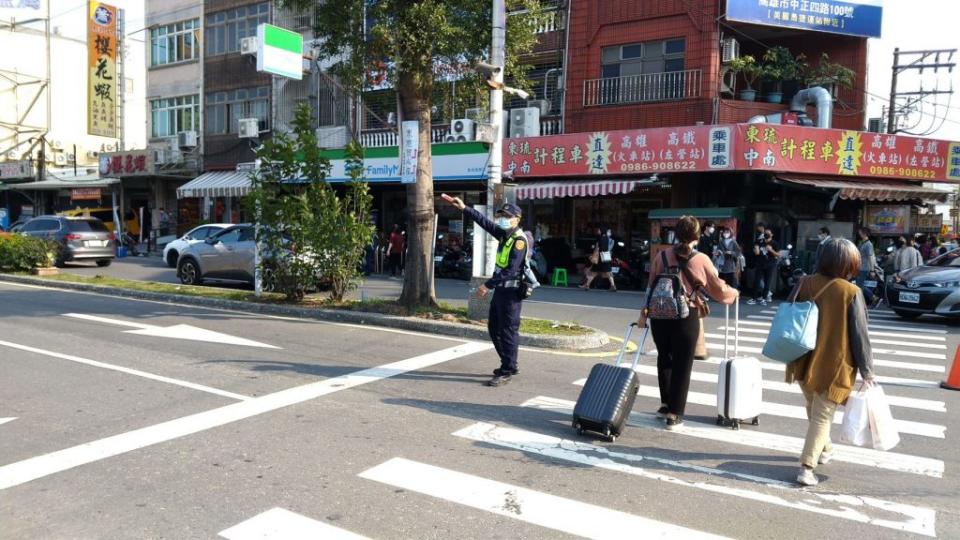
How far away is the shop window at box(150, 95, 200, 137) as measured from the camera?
32.0m

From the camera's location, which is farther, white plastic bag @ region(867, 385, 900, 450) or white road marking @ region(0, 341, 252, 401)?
white road marking @ region(0, 341, 252, 401)

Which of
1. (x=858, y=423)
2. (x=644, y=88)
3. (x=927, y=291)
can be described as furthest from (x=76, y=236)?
(x=858, y=423)

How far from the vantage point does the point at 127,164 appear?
30.7 m

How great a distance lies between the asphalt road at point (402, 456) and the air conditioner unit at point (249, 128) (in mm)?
20807

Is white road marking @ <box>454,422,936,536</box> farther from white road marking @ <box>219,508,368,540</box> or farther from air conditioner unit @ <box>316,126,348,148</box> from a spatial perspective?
air conditioner unit @ <box>316,126,348,148</box>

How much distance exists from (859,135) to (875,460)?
1503cm

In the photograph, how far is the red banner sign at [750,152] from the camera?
16.9 m

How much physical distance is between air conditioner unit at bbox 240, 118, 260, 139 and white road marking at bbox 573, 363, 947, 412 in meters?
23.6

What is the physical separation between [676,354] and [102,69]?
3224 centimetres

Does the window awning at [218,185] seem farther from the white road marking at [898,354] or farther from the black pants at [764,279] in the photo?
the white road marking at [898,354]

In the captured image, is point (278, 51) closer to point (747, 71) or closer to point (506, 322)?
point (506, 322)

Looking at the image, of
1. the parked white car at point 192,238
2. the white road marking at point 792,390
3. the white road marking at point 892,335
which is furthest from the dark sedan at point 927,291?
the parked white car at point 192,238

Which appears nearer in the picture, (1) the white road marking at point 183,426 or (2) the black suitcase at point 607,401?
(1) the white road marking at point 183,426

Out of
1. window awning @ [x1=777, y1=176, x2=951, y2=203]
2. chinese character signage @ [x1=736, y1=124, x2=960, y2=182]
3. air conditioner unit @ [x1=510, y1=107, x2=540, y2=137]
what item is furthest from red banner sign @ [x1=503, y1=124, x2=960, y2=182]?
air conditioner unit @ [x1=510, y1=107, x2=540, y2=137]
